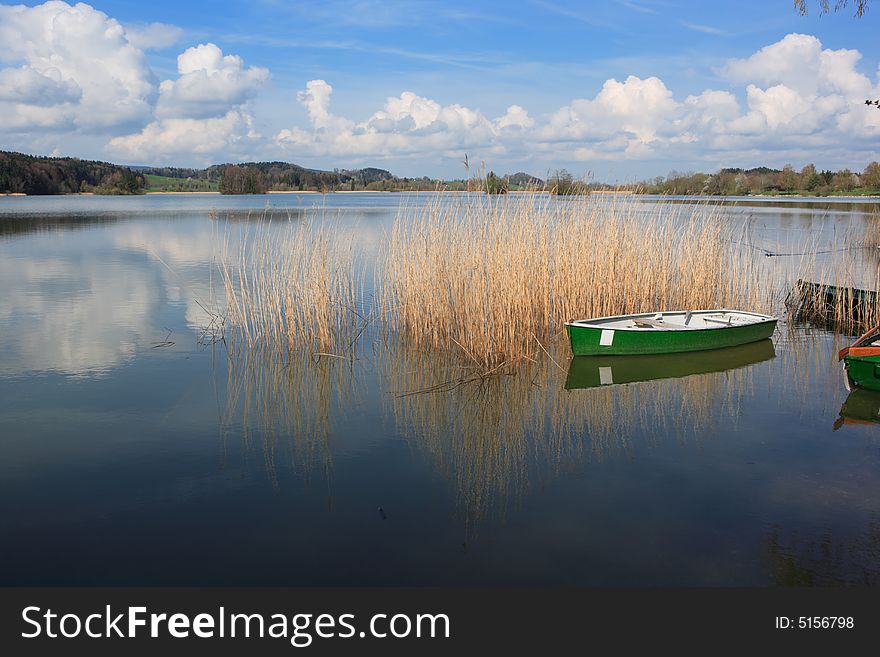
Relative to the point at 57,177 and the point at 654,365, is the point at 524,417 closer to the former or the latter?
the point at 654,365

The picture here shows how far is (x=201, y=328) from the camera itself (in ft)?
34.2

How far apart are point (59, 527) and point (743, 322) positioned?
889 centimetres

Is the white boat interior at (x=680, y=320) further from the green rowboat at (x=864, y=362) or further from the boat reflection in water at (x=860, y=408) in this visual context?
the boat reflection in water at (x=860, y=408)

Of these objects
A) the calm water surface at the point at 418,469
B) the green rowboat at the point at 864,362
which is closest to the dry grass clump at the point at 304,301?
the calm water surface at the point at 418,469

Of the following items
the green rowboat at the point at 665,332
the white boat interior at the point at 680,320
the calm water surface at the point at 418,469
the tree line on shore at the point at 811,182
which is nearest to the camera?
the calm water surface at the point at 418,469

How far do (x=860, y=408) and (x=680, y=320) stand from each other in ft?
10.5

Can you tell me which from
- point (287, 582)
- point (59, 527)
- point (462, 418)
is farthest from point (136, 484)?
point (462, 418)

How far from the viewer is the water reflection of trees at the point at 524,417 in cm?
553

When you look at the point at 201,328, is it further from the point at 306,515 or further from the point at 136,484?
the point at 306,515

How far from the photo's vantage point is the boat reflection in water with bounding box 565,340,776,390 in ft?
27.3

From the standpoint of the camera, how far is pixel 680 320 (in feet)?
33.4

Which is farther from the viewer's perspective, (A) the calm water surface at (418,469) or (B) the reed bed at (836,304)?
(B) the reed bed at (836,304)

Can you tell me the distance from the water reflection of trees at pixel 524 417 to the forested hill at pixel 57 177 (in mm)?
70536

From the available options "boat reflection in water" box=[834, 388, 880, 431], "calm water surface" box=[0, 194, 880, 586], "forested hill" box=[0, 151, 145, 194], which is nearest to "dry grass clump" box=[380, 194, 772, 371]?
"calm water surface" box=[0, 194, 880, 586]
